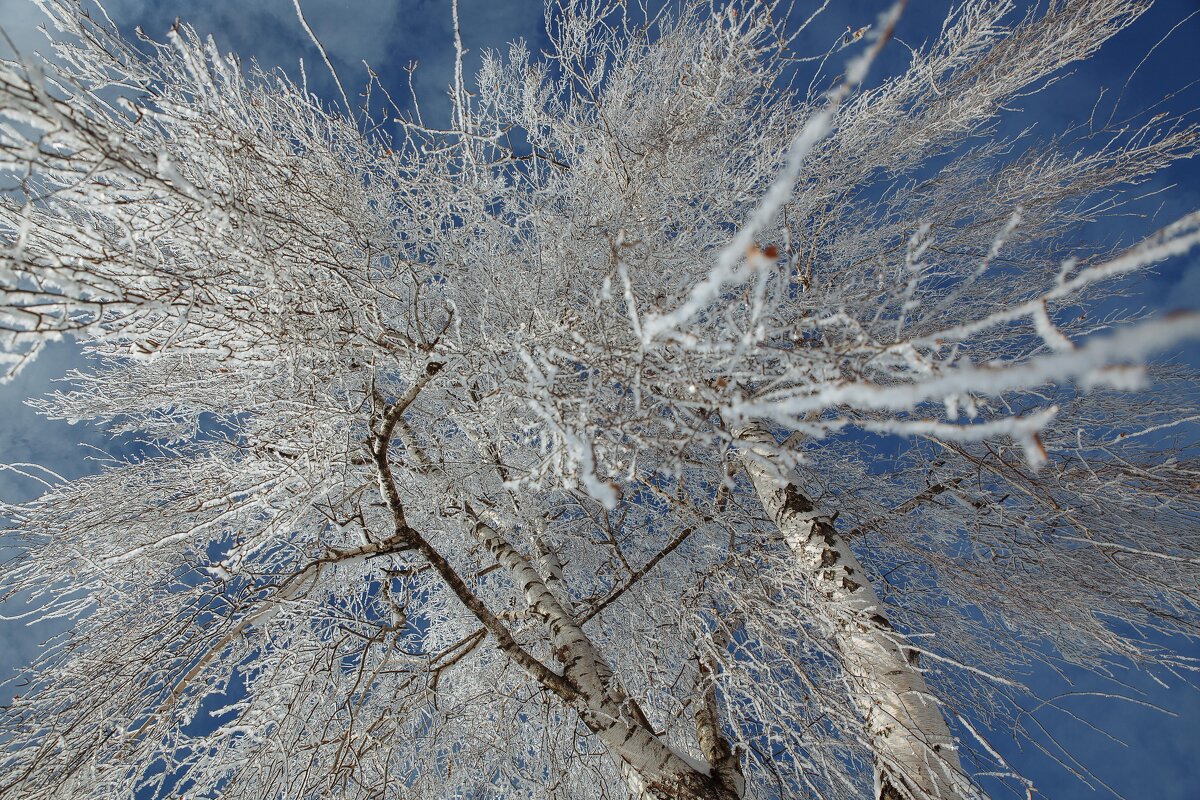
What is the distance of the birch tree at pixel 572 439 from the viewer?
79.0 inches

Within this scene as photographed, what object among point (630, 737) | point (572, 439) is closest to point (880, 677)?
point (630, 737)

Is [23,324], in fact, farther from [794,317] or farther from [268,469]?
[794,317]

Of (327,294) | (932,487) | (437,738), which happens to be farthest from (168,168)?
(932,487)

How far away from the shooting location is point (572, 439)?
1.21m

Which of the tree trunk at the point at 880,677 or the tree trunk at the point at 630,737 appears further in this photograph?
the tree trunk at the point at 630,737

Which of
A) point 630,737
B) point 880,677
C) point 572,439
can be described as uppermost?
point 572,439

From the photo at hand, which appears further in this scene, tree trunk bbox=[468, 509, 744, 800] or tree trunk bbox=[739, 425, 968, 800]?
tree trunk bbox=[468, 509, 744, 800]

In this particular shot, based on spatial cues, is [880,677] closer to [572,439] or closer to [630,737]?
[630,737]

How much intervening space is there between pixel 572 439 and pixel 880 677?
82.0 inches

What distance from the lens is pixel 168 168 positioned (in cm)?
139

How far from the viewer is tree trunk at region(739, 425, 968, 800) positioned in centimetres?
212

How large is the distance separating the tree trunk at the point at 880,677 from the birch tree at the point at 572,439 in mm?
21

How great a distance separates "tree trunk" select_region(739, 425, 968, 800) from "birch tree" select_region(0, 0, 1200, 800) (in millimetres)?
21

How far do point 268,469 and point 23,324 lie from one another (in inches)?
49.2
